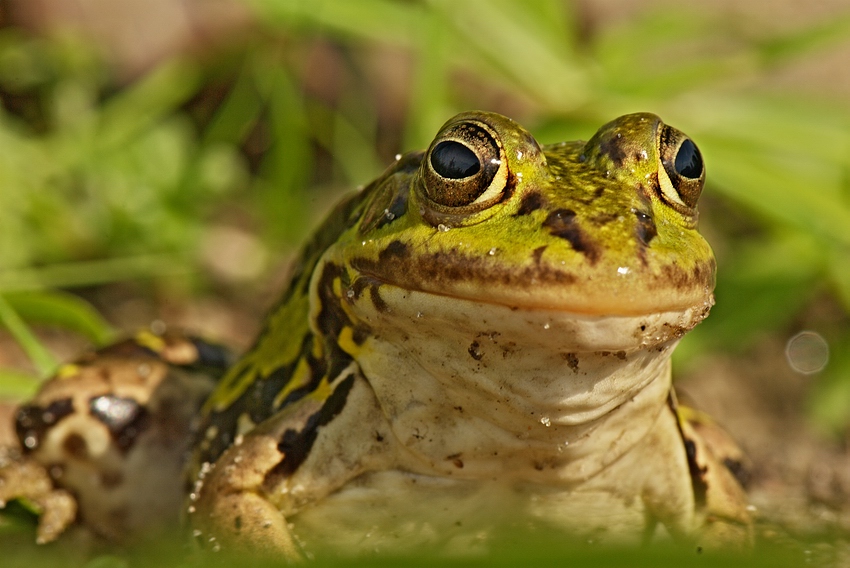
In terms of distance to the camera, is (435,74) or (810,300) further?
(810,300)

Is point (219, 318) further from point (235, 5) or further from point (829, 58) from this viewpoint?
point (829, 58)

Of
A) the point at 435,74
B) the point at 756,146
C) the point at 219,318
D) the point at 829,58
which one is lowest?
the point at 219,318

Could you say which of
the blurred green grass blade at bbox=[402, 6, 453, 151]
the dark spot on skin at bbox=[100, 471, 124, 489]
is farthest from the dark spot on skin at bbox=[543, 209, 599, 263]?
the blurred green grass blade at bbox=[402, 6, 453, 151]

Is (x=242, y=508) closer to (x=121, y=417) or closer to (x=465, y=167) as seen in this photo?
(x=121, y=417)

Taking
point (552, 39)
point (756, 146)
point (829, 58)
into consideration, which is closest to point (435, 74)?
point (552, 39)

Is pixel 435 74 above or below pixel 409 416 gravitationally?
above

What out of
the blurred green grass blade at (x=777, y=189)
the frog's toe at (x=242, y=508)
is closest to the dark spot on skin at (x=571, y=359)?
the frog's toe at (x=242, y=508)

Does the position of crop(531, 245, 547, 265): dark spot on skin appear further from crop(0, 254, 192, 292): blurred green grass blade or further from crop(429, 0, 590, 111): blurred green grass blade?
crop(0, 254, 192, 292): blurred green grass blade
